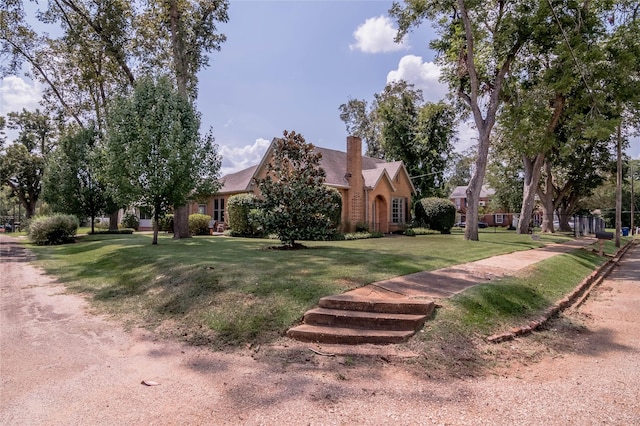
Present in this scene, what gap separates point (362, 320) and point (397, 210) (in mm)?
21146

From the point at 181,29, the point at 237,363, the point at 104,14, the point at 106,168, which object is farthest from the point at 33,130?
the point at 237,363

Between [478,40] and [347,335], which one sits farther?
[478,40]

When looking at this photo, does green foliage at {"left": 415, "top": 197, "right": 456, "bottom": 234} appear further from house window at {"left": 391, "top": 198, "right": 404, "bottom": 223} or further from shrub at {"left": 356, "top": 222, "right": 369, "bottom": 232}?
shrub at {"left": 356, "top": 222, "right": 369, "bottom": 232}

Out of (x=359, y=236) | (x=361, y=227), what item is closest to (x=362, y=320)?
(x=359, y=236)

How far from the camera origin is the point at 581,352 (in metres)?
5.14

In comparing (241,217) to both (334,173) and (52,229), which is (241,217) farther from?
(52,229)

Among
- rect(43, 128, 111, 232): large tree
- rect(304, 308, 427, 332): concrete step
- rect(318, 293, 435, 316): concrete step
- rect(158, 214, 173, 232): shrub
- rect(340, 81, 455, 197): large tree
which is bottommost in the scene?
rect(304, 308, 427, 332): concrete step

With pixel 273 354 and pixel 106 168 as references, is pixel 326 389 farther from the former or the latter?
pixel 106 168

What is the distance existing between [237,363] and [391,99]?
3218 cm

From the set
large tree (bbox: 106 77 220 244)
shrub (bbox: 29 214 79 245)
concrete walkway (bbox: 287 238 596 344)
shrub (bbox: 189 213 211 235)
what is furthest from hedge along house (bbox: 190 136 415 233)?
concrete walkway (bbox: 287 238 596 344)

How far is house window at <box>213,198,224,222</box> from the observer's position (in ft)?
85.4

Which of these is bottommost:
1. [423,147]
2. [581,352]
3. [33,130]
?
[581,352]

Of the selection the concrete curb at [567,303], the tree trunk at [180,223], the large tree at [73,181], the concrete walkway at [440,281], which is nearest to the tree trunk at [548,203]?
the concrete curb at [567,303]

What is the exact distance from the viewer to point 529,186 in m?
23.8
